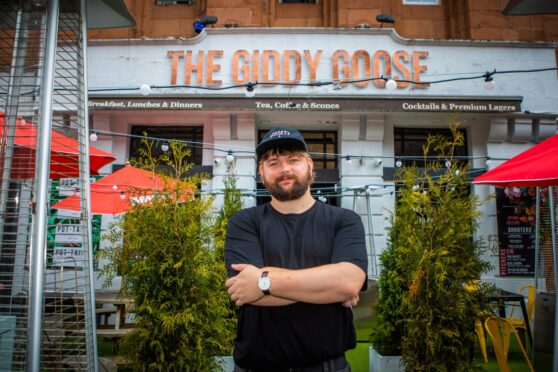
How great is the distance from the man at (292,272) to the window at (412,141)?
840 cm

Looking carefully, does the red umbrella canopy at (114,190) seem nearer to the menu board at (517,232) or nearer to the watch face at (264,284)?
the watch face at (264,284)

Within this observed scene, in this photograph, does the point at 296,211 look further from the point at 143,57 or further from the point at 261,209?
the point at 143,57

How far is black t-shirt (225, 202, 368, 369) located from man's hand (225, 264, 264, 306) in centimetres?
10

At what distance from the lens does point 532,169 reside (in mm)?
4359

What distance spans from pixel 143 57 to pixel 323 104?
187 inches

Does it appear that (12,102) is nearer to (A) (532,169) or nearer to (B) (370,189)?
(A) (532,169)

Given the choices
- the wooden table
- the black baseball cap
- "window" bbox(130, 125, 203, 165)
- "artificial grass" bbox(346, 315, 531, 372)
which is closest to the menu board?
"artificial grass" bbox(346, 315, 531, 372)

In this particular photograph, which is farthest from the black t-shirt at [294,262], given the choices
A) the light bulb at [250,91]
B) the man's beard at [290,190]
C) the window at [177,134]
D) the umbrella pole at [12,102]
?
the window at [177,134]

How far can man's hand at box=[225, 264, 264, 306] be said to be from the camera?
197 centimetres

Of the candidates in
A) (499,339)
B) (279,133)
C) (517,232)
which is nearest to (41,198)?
(279,133)

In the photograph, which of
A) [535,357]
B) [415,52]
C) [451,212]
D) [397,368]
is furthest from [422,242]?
[415,52]

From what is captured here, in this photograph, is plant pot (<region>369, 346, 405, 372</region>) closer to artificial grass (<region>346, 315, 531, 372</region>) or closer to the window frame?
artificial grass (<region>346, 315, 531, 372</region>)

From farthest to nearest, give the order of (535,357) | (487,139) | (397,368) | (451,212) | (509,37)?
(509,37) < (487,139) < (535,357) < (397,368) < (451,212)

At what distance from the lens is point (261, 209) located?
2.30m
